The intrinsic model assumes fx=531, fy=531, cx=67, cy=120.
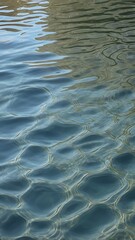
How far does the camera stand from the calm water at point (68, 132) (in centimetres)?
422

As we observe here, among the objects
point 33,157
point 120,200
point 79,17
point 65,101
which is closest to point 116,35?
point 79,17

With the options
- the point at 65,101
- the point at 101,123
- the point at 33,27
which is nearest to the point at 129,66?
the point at 65,101

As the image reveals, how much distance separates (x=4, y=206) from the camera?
442 centimetres

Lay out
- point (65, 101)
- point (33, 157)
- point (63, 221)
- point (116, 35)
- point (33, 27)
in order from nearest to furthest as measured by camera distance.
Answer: point (63, 221), point (33, 157), point (65, 101), point (116, 35), point (33, 27)

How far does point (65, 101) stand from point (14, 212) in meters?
2.46

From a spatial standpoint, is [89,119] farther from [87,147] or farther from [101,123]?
[87,147]

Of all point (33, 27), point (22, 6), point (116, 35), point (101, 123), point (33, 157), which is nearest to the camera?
point (33, 157)

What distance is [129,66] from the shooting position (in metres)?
7.59

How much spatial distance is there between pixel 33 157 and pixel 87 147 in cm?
56

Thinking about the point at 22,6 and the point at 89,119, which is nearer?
the point at 89,119

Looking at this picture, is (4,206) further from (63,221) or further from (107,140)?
(107,140)

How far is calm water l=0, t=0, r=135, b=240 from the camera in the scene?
4.22m

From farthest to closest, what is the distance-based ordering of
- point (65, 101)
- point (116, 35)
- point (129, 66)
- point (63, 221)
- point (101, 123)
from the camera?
1. point (116, 35)
2. point (129, 66)
3. point (65, 101)
4. point (101, 123)
5. point (63, 221)

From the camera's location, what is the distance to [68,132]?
573cm
